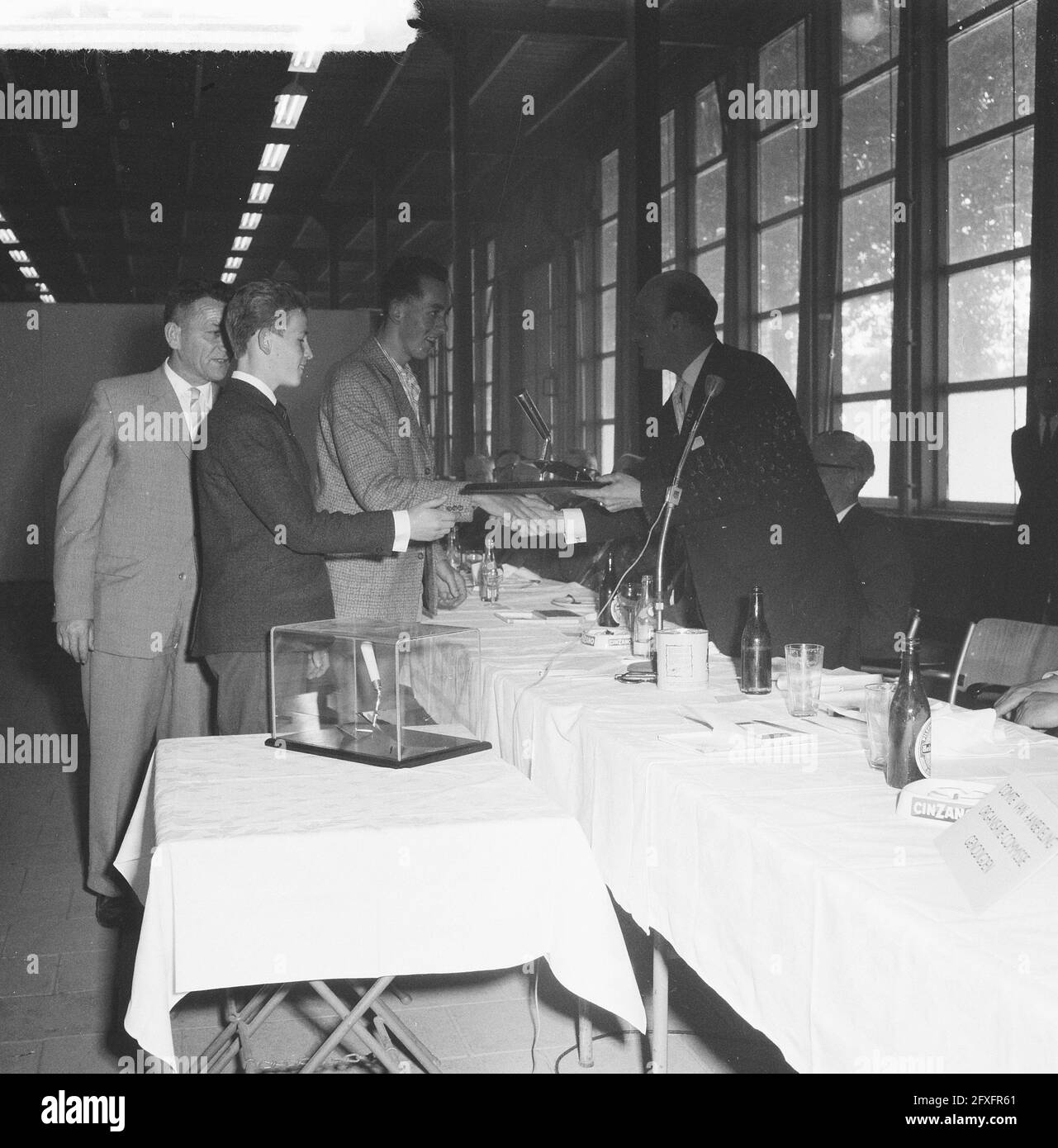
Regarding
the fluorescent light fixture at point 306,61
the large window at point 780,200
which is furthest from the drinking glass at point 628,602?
the fluorescent light fixture at point 306,61

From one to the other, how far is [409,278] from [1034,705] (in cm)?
174

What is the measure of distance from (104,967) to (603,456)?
30.4 feet

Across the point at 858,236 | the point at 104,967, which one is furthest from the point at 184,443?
the point at 858,236

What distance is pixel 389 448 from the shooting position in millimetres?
2900

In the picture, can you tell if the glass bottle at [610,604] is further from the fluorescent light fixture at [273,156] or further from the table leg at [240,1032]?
the fluorescent light fixture at [273,156]

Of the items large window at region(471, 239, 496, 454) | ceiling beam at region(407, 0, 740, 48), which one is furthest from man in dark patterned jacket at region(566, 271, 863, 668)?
large window at region(471, 239, 496, 454)

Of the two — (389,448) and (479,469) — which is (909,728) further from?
(479,469)

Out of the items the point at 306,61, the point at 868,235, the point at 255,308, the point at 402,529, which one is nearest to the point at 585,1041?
the point at 402,529

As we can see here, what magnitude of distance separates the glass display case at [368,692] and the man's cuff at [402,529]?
31 cm

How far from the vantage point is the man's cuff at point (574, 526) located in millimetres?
3146

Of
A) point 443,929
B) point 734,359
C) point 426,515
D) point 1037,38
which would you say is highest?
point 1037,38

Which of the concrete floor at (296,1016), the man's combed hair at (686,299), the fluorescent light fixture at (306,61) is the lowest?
the concrete floor at (296,1016)

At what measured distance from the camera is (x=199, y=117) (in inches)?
420

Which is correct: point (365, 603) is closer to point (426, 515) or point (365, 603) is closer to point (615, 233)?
point (426, 515)
